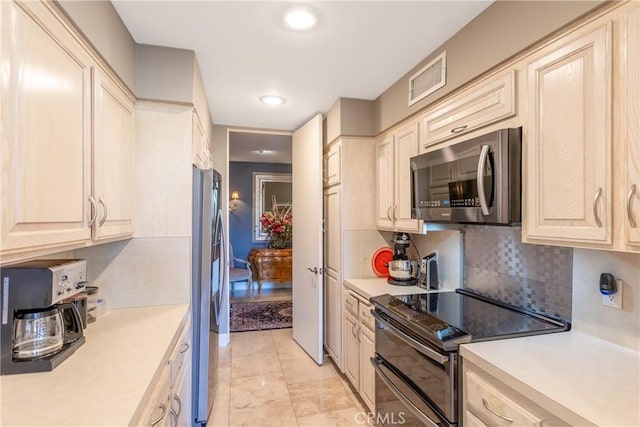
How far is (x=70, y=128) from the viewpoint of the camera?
113 cm

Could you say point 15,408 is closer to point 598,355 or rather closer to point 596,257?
point 598,355

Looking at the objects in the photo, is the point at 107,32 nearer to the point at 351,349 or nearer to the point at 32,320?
the point at 32,320

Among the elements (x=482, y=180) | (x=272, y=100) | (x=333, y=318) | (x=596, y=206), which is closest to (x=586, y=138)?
(x=596, y=206)

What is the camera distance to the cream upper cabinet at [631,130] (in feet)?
3.17

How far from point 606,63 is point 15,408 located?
2.05 meters

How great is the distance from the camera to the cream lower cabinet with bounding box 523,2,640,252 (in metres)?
0.99

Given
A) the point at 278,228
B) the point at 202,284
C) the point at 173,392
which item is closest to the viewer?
the point at 173,392

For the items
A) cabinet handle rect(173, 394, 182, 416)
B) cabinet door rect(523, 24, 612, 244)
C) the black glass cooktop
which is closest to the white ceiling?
cabinet door rect(523, 24, 612, 244)

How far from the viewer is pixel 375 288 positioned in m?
2.36

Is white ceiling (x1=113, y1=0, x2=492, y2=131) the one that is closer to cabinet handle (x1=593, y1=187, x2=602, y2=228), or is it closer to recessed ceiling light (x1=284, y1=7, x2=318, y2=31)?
recessed ceiling light (x1=284, y1=7, x2=318, y2=31)

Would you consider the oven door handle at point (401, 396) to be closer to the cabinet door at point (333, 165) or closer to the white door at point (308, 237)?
the white door at point (308, 237)

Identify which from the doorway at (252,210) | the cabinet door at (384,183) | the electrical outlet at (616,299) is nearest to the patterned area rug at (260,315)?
the doorway at (252,210)

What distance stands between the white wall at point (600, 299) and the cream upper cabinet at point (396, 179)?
90 cm

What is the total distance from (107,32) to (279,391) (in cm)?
256
